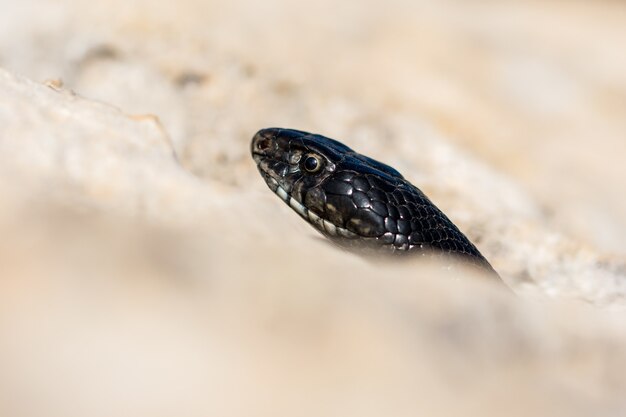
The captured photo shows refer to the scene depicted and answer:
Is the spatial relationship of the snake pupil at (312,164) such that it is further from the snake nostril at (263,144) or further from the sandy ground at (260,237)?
the sandy ground at (260,237)

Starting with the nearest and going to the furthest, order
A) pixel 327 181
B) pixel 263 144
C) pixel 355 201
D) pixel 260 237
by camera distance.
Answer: pixel 260 237 < pixel 355 201 < pixel 327 181 < pixel 263 144

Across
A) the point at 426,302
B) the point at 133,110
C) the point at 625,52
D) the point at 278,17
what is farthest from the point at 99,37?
the point at 625,52

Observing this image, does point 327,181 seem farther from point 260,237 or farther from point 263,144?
point 260,237

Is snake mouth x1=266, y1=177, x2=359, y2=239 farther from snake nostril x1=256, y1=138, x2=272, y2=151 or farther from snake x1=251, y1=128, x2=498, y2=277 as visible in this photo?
snake nostril x1=256, y1=138, x2=272, y2=151

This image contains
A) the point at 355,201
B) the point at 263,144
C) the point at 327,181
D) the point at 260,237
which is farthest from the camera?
the point at 263,144

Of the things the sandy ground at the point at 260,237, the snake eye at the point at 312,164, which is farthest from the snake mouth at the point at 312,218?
the sandy ground at the point at 260,237

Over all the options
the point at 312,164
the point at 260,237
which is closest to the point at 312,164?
the point at 312,164

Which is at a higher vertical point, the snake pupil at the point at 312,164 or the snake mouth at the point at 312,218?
the snake pupil at the point at 312,164
